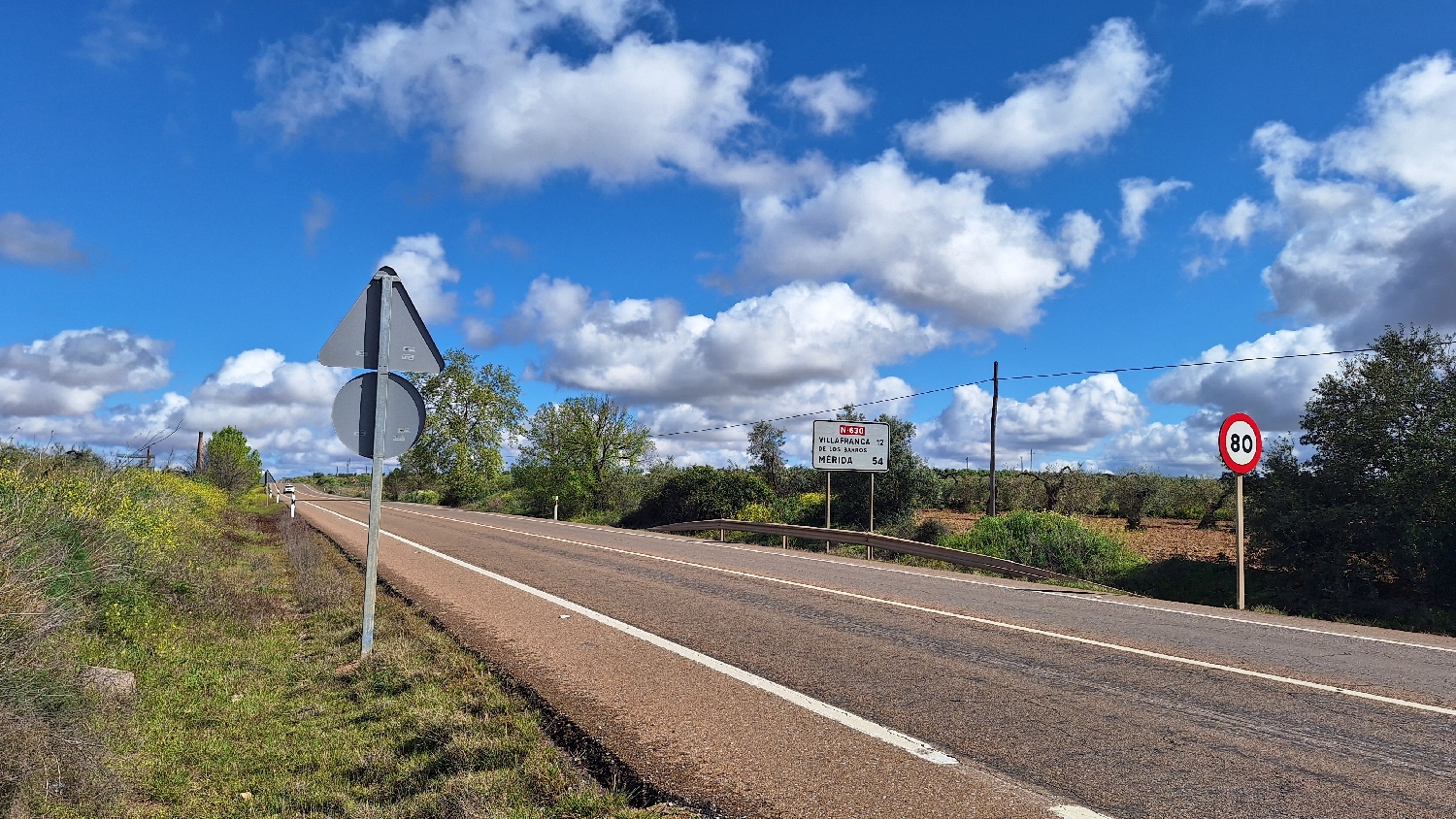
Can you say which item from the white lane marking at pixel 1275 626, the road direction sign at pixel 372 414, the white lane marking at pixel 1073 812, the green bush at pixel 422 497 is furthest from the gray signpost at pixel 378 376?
the green bush at pixel 422 497

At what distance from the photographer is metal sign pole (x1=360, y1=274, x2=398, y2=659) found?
21.7ft

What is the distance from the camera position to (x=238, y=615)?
9250 millimetres

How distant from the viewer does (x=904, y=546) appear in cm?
1873

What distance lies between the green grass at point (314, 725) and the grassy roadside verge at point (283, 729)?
0.5 inches

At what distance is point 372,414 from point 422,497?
74.8m

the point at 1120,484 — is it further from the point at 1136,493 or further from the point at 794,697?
the point at 794,697

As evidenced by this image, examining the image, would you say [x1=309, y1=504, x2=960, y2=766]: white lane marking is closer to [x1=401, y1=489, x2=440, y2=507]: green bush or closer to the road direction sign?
the road direction sign

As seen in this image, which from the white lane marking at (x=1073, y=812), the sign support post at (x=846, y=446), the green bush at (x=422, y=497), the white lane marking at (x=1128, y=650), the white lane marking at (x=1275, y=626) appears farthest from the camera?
the green bush at (x=422, y=497)

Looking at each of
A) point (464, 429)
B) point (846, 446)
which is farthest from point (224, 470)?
point (846, 446)

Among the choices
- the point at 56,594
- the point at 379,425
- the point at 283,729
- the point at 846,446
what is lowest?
the point at 283,729

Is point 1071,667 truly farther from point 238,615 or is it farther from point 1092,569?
point 1092,569

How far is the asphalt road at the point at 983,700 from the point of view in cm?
378

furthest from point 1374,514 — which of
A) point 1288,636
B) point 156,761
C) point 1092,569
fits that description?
point 156,761

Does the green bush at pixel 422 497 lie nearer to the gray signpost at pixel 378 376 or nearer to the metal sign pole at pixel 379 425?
the metal sign pole at pixel 379 425
